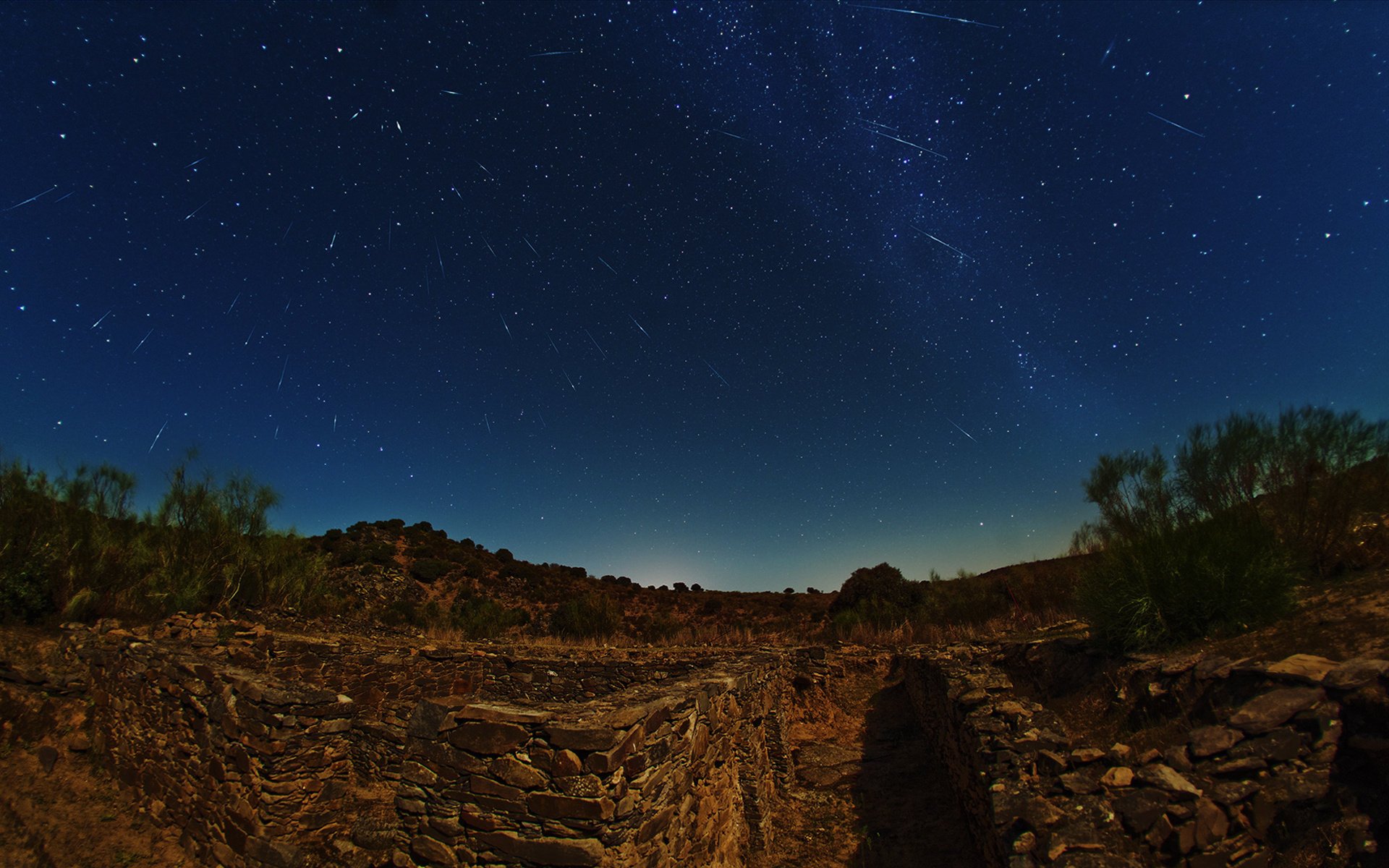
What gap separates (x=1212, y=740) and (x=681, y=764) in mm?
4432

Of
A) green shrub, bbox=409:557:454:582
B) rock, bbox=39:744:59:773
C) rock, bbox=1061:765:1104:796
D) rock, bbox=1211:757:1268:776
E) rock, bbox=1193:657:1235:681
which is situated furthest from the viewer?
green shrub, bbox=409:557:454:582

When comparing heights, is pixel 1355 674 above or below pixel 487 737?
above

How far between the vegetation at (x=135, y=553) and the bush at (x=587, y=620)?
31.7 feet

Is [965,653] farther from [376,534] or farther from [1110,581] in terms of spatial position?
[376,534]

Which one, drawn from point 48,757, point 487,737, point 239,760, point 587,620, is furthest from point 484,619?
point 487,737

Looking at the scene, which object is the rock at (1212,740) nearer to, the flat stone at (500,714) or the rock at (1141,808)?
the rock at (1141,808)

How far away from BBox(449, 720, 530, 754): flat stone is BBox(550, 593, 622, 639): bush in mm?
18750

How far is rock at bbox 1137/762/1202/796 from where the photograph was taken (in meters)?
3.95

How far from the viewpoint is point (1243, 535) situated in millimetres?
7895

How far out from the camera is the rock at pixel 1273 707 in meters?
4.20

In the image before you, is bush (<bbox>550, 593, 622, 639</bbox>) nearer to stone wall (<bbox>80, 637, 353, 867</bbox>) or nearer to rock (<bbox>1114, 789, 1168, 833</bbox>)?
stone wall (<bbox>80, 637, 353, 867</bbox>)

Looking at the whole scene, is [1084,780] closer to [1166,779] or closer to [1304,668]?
[1166,779]

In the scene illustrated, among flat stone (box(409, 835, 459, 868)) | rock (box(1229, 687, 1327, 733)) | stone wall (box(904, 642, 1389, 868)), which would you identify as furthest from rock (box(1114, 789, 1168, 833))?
flat stone (box(409, 835, 459, 868))

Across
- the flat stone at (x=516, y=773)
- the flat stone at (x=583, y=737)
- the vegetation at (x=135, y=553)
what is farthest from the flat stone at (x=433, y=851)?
the vegetation at (x=135, y=553)
